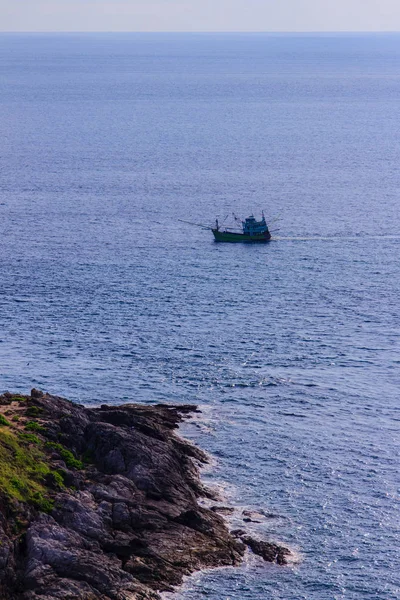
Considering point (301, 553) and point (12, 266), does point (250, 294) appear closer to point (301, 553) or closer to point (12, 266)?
point (12, 266)

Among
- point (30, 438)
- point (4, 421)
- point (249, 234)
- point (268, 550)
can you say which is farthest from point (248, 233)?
point (268, 550)

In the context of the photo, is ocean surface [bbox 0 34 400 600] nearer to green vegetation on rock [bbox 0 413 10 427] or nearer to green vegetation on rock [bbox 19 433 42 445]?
green vegetation on rock [bbox 19 433 42 445]

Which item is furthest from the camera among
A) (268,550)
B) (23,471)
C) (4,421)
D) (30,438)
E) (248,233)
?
(248,233)

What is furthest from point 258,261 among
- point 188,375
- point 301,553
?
point 301,553

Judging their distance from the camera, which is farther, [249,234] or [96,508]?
[249,234]

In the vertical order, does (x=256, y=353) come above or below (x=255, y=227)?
below

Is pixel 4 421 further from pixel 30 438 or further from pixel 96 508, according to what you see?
pixel 96 508

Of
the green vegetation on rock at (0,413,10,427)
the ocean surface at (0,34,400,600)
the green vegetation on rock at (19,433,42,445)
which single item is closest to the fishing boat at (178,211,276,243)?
the ocean surface at (0,34,400,600)
